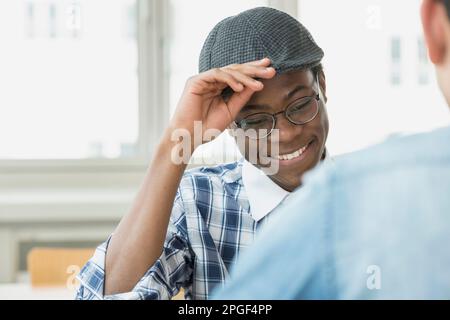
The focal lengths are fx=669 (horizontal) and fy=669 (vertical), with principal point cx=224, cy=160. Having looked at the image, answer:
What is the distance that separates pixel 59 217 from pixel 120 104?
0.70 m

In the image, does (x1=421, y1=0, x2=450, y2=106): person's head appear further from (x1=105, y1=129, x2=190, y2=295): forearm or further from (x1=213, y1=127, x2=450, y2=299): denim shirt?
(x1=105, y1=129, x2=190, y2=295): forearm

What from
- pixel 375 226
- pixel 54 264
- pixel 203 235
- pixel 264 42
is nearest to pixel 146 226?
pixel 203 235

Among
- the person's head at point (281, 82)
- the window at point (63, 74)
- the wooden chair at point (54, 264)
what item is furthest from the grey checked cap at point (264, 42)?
the window at point (63, 74)

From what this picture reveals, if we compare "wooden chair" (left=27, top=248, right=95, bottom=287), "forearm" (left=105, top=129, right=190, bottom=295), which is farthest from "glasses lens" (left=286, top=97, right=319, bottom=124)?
"wooden chair" (left=27, top=248, right=95, bottom=287)

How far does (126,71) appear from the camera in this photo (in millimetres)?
3537

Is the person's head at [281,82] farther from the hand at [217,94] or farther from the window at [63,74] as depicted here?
the window at [63,74]

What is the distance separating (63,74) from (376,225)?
3268 mm

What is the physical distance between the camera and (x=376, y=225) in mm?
377

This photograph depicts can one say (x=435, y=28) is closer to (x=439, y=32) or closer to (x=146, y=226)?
(x=439, y=32)

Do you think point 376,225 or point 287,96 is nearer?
point 376,225

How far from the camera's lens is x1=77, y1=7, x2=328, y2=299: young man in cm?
113

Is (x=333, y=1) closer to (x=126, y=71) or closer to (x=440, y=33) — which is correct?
(x=126, y=71)
